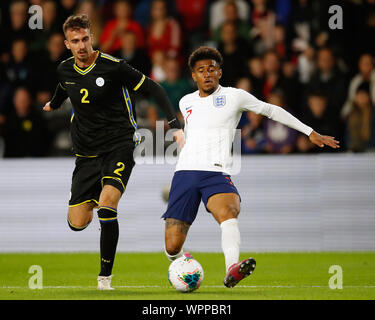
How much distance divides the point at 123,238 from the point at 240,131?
93.6 inches

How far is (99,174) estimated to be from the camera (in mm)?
8117

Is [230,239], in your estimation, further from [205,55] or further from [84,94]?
[84,94]

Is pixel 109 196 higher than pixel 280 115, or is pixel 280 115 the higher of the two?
pixel 280 115

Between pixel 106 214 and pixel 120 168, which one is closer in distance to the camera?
pixel 106 214

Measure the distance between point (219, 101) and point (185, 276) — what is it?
158 centimetres

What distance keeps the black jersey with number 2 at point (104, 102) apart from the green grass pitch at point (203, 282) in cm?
138

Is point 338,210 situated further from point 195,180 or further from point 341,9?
point 195,180

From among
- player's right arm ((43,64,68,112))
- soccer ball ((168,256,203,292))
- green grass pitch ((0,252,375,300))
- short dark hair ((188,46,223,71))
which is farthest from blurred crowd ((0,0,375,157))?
soccer ball ((168,256,203,292))

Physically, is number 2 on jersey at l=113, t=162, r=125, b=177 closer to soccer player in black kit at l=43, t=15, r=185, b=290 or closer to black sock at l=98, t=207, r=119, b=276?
soccer player in black kit at l=43, t=15, r=185, b=290

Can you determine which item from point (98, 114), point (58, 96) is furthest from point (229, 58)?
point (98, 114)

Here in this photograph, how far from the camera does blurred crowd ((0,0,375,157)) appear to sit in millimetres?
12977

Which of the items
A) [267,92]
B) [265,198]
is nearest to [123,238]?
[265,198]

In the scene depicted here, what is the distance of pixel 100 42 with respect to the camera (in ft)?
46.3

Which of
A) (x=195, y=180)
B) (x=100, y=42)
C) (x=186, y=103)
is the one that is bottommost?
(x=195, y=180)
